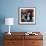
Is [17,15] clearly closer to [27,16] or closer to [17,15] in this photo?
[17,15]

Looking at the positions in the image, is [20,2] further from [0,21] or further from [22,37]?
[22,37]

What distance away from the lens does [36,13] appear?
463cm

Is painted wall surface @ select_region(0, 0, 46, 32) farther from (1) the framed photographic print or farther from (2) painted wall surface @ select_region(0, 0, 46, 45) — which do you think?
(1) the framed photographic print

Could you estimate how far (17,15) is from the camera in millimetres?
4637

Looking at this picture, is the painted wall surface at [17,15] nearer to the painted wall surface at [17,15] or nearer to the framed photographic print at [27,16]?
the painted wall surface at [17,15]

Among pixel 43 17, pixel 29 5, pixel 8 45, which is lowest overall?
pixel 8 45

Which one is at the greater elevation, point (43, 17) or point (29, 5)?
point (29, 5)

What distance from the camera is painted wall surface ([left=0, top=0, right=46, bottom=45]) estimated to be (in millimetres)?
4621

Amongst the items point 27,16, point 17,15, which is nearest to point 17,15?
point 17,15

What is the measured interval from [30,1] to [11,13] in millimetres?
780

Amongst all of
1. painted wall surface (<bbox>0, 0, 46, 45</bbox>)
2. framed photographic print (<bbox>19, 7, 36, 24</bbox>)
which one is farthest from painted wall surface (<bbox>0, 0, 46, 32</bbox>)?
framed photographic print (<bbox>19, 7, 36, 24</bbox>)

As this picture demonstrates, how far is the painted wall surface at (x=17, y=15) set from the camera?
4.62 m

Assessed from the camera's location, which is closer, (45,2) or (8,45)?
(8,45)

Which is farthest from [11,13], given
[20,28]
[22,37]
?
[22,37]
